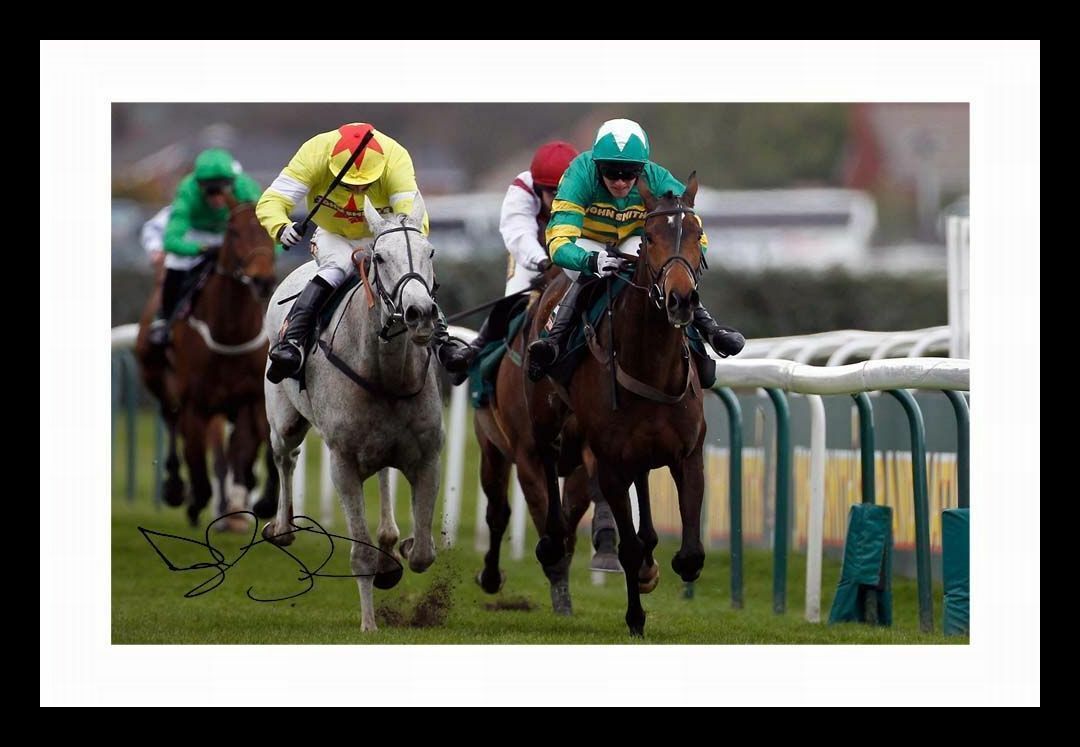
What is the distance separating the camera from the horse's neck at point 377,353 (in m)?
7.58

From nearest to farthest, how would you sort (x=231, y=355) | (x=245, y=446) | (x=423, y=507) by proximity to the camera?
(x=423, y=507)
(x=245, y=446)
(x=231, y=355)

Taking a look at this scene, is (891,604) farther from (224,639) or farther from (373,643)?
(224,639)

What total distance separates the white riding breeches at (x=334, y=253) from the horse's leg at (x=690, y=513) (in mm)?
1815

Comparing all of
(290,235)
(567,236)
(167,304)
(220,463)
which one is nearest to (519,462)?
(567,236)

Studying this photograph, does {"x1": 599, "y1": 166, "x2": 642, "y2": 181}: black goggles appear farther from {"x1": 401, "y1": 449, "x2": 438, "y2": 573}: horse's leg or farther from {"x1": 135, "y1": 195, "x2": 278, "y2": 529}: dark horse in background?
{"x1": 135, "y1": 195, "x2": 278, "y2": 529}: dark horse in background

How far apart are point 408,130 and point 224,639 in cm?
4372

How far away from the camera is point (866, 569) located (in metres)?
7.76

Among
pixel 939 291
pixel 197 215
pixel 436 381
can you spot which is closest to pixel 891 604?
pixel 436 381

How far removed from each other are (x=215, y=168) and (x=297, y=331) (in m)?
3.68

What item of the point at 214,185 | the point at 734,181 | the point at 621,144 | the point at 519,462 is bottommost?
the point at 519,462

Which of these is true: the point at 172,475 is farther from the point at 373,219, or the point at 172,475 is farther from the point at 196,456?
the point at 373,219

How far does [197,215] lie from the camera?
11.7 m

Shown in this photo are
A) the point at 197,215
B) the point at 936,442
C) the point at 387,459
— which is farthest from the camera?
the point at 197,215

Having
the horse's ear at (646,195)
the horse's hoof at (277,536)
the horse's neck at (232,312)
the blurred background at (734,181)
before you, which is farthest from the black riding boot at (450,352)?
the blurred background at (734,181)
